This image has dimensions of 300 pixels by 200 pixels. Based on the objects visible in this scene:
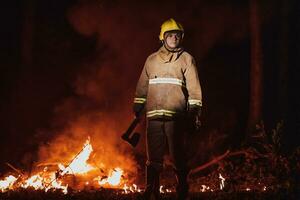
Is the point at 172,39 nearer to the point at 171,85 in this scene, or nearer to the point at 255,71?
the point at 171,85

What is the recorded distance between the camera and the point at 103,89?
42.4 ft

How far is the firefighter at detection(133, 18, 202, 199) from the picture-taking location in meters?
8.54

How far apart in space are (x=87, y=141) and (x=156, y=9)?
3818mm

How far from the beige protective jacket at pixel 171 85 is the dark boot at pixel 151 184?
847mm

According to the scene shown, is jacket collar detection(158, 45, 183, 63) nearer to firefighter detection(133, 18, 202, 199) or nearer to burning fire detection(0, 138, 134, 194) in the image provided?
firefighter detection(133, 18, 202, 199)

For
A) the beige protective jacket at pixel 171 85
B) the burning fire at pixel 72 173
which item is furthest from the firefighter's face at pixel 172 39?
the burning fire at pixel 72 173

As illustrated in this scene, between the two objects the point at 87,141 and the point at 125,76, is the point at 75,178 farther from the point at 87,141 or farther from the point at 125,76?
the point at 125,76

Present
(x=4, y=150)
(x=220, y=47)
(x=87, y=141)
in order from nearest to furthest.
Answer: (x=87, y=141) < (x=4, y=150) < (x=220, y=47)

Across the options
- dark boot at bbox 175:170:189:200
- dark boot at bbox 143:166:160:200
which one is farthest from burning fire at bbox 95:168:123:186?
dark boot at bbox 175:170:189:200

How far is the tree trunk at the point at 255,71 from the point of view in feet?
44.3

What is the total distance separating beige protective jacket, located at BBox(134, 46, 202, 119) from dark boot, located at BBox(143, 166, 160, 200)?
847mm

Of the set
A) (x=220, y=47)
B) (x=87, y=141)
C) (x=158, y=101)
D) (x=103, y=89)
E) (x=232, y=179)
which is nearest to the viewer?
(x=158, y=101)

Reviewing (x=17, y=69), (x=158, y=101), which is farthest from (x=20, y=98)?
(x=158, y=101)

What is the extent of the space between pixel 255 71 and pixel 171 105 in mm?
5748
